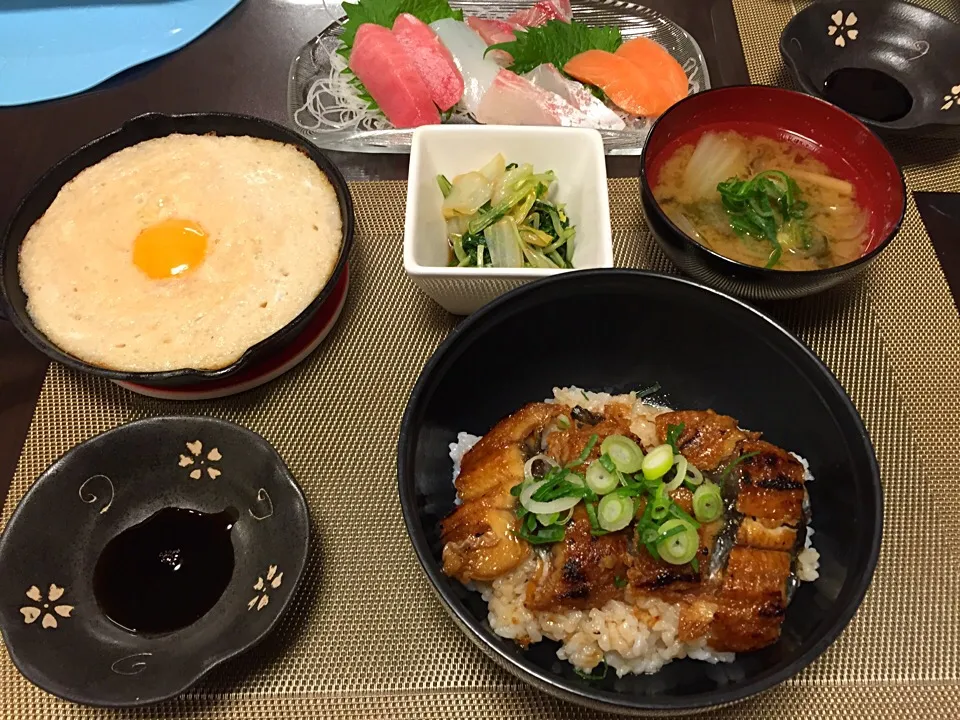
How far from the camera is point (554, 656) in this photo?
162cm

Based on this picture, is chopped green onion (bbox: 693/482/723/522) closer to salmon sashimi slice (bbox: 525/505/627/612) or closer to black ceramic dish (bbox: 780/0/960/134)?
salmon sashimi slice (bbox: 525/505/627/612)

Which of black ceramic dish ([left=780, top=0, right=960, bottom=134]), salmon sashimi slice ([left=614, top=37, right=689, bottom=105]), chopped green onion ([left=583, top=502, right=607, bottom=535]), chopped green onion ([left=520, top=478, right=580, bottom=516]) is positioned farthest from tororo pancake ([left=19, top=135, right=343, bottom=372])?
black ceramic dish ([left=780, top=0, right=960, bottom=134])

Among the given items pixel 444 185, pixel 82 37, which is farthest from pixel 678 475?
pixel 82 37

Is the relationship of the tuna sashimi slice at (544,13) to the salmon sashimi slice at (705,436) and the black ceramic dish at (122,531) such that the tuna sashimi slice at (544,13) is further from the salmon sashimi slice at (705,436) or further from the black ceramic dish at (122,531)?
the black ceramic dish at (122,531)

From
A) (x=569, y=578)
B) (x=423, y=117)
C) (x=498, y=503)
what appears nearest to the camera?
(x=569, y=578)

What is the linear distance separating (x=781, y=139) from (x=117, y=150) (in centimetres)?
254

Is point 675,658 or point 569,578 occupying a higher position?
point 569,578

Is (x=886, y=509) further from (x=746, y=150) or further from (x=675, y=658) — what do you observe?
(x=746, y=150)

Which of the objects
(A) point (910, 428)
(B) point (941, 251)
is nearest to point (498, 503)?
(A) point (910, 428)

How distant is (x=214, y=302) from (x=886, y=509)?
2240mm

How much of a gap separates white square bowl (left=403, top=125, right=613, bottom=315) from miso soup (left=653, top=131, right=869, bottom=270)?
303mm

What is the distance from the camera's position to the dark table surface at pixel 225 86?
2.88 m

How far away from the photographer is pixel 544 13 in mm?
3209

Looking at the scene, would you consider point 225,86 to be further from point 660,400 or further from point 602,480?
point 602,480
